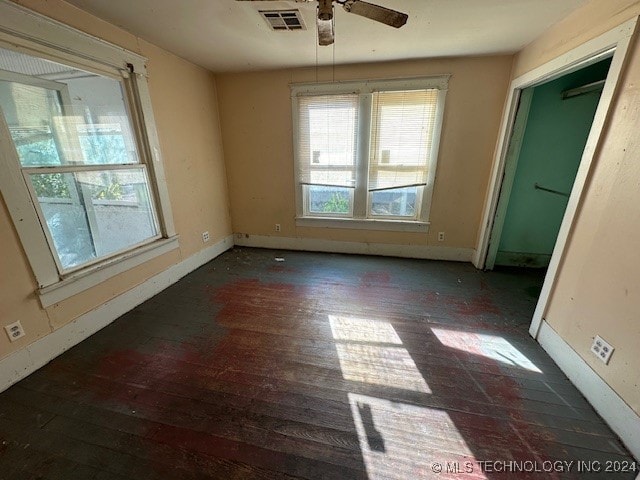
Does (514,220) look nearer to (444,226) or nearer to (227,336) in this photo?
(444,226)

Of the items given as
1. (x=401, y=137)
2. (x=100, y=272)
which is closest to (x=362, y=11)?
(x=401, y=137)

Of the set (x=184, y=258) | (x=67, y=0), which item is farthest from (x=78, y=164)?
(x=184, y=258)

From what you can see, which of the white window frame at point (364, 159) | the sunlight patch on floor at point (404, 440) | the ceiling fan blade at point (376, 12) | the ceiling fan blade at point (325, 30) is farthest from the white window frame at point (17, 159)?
the sunlight patch on floor at point (404, 440)

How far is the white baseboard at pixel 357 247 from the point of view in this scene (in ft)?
11.6

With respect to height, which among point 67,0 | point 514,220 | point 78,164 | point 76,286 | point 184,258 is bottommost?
point 184,258

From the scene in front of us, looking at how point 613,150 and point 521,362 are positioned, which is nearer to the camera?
point 613,150

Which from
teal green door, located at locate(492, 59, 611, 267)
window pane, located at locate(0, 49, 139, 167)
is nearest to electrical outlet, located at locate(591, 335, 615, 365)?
teal green door, located at locate(492, 59, 611, 267)

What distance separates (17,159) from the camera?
1652 mm

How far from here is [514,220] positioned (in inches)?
124

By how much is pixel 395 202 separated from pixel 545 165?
1663 mm

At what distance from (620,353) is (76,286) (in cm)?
355

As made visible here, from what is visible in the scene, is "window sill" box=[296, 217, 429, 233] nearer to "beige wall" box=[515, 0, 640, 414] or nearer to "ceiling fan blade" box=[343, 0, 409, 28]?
"beige wall" box=[515, 0, 640, 414]

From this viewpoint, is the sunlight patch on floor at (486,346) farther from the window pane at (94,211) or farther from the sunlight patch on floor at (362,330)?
the window pane at (94,211)

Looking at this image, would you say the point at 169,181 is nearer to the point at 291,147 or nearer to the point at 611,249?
the point at 291,147
